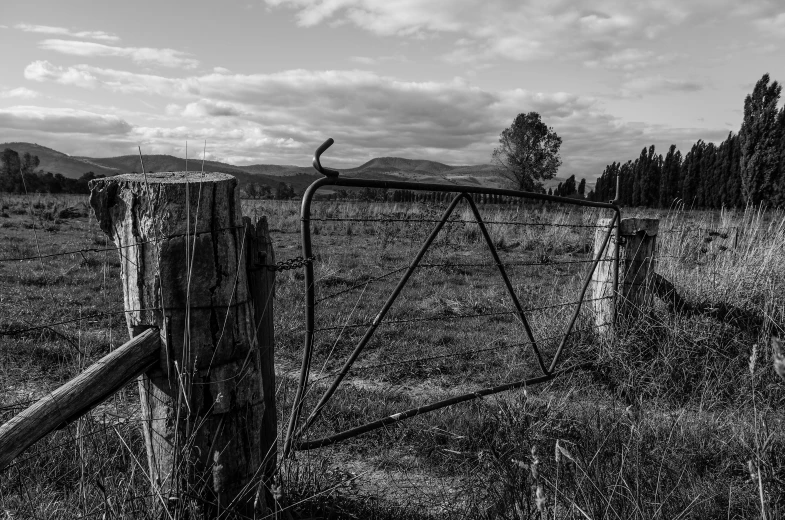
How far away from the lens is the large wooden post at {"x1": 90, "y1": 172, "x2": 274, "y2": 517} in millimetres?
1928

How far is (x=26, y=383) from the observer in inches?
171

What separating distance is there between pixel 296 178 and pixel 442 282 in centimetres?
10147

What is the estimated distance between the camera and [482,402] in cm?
374

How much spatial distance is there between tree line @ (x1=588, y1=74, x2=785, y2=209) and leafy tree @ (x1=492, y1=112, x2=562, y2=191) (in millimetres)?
7019

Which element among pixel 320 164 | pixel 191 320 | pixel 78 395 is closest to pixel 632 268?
pixel 320 164

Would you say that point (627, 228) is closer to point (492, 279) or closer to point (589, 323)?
point (589, 323)

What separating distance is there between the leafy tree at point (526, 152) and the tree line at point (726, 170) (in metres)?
7.02

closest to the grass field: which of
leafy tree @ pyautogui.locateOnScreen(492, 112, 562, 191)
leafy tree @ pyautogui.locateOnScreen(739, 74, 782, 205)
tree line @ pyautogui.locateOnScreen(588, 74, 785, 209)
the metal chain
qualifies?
the metal chain

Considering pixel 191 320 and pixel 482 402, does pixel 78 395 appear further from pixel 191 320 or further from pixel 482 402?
pixel 482 402

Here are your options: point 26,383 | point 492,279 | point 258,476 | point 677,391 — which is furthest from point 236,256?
point 492,279

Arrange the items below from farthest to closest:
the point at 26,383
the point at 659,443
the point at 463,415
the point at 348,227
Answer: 1. the point at 348,227
2. the point at 26,383
3. the point at 463,415
4. the point at 659,443

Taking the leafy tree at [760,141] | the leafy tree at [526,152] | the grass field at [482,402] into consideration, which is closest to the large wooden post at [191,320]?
the grass field at [482,402]

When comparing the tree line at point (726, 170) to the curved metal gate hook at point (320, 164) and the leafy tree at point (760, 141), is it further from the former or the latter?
the curved metal gate hook at point (320, 164)

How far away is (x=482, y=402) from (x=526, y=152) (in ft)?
185
